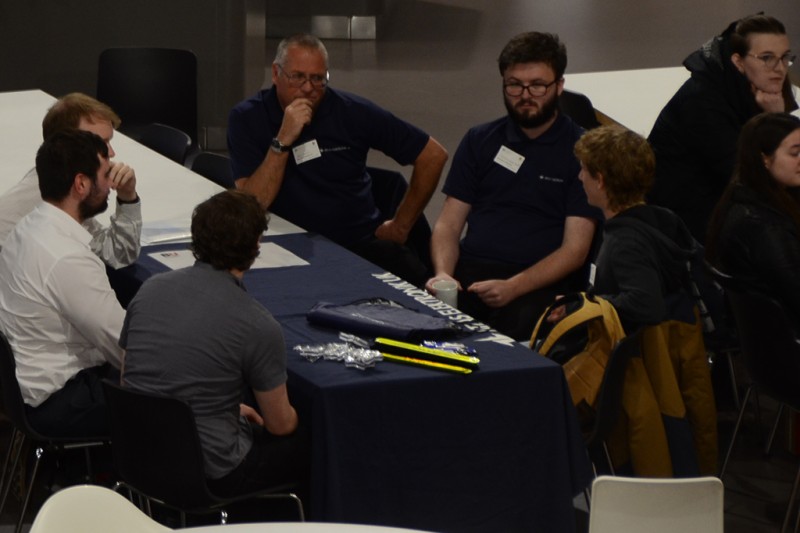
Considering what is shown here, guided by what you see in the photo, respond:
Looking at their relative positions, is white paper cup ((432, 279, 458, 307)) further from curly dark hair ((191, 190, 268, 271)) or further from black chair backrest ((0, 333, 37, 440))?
black chair backrest ((0, 333, 37, 440))

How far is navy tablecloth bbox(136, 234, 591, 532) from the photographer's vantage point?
121 inches

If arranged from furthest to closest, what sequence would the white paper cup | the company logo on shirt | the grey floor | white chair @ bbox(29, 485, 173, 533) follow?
the grey floor, the company logo on shirt, the white paper cup, white chair @ bbox(29, 485, 173, 533)

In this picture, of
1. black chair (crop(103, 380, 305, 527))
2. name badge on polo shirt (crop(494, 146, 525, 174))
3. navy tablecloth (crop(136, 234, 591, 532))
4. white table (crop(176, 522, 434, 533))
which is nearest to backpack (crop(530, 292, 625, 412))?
navy tablecloth (crop(136, 234, 591, 532))

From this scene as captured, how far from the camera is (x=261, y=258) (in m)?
4.10

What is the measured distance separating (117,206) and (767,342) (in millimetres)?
1996

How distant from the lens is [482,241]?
4.57m

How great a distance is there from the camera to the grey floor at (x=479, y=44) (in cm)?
995

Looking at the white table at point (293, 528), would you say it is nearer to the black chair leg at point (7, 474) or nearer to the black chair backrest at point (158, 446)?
the black chair backrest at point (158, 446)

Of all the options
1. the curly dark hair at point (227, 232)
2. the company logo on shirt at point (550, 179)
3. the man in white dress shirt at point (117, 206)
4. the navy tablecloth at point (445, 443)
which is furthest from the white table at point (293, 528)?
the company logo on shirt at point (550, 179)

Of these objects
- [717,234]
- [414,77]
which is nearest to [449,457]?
[717,234]

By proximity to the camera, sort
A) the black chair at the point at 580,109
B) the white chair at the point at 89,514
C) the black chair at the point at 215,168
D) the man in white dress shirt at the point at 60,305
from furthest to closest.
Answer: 1. the black chair at the point at 580,109
2. the black chair at the point at 215,168
3. the man in white dress shirt at the point at 60,305
4. the white chair at the point at 89,514

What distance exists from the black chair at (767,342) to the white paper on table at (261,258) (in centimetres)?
132

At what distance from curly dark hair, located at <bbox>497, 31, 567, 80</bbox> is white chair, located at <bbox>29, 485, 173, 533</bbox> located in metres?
2.57

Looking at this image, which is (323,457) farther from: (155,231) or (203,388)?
(155,231)
